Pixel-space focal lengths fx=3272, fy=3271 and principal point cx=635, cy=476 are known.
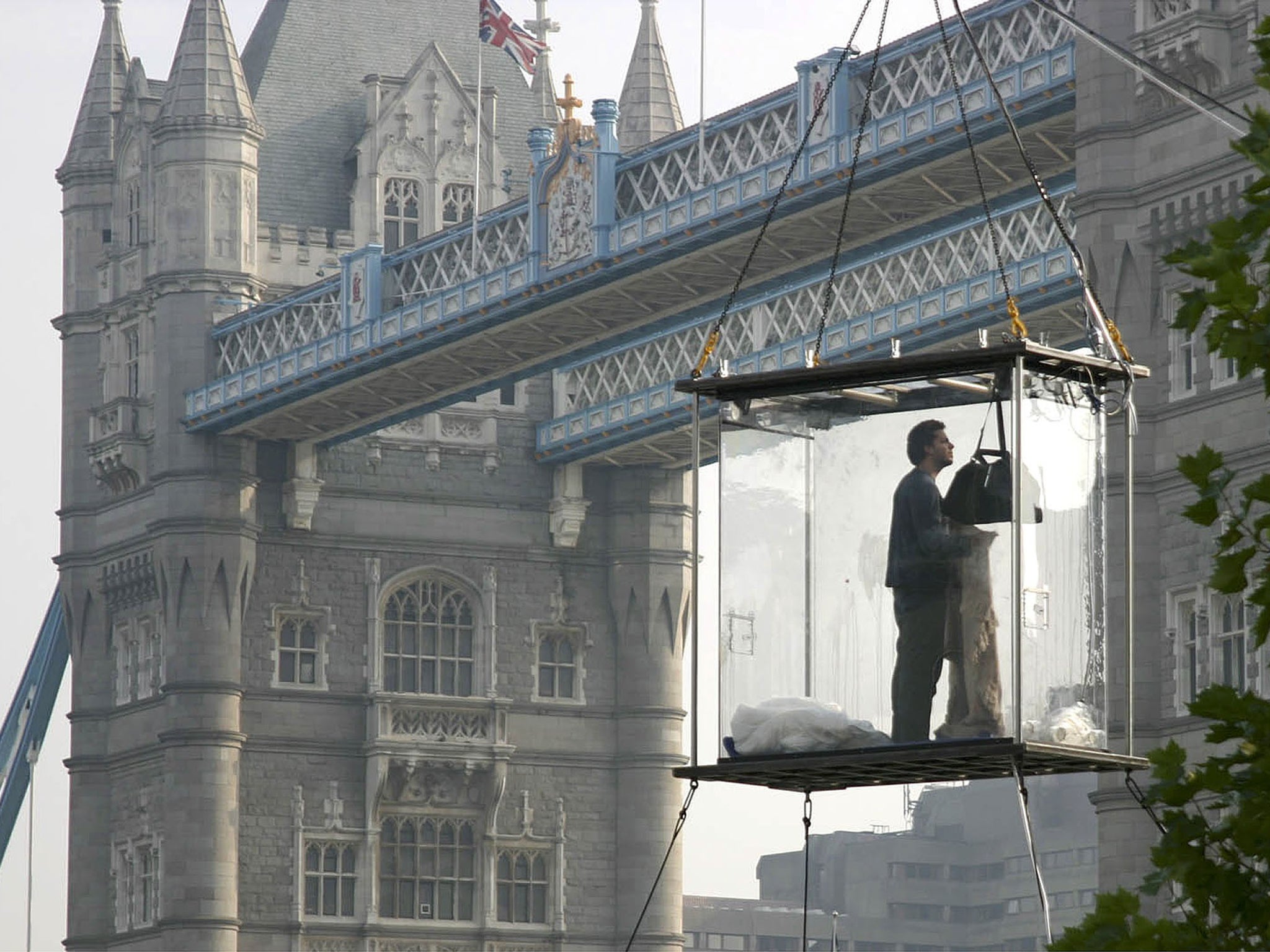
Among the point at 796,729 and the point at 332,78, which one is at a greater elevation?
the point at 332,78

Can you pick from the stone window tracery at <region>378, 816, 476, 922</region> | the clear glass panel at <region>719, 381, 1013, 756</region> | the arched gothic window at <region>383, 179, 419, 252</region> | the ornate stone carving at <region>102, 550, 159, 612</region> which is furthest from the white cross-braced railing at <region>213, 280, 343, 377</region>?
the clear glass panel at <region>719, 381, 1013, 756</region>

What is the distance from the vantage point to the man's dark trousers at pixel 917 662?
43.0 feet

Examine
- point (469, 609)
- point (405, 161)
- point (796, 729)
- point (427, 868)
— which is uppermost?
point (405, 161)

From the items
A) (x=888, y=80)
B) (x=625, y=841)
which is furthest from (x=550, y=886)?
(x=888, y=80)

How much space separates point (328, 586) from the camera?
5297 centimetres

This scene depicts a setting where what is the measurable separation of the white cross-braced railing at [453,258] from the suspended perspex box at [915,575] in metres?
32.3

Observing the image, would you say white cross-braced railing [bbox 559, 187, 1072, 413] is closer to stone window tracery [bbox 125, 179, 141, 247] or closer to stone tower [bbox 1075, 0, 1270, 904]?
stone tower [bbox 1075, 0, 1270, 904]

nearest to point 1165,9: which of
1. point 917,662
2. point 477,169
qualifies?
point 477,169

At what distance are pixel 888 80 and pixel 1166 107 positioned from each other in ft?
20.6

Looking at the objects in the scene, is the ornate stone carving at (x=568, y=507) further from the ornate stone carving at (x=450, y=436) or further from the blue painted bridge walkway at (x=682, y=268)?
the ornate stone carving at (x=450, y=436)

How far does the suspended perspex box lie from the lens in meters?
13.1

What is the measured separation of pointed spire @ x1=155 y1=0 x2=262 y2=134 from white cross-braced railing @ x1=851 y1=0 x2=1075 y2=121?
14.4 m

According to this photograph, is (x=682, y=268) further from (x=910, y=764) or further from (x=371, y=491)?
(x=910, y=764)

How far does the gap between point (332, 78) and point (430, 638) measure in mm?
9803
